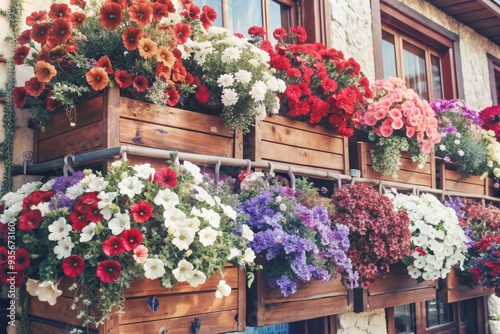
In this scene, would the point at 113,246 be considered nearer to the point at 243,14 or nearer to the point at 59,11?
the point at 59,11

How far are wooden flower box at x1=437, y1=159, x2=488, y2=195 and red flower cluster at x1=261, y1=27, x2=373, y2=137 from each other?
4.24ft

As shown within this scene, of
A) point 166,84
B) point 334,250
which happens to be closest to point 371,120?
point 334,250

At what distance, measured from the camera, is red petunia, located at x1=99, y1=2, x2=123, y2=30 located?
297 centimetres

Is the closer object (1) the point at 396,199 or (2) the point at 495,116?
(1) the point at 396,199

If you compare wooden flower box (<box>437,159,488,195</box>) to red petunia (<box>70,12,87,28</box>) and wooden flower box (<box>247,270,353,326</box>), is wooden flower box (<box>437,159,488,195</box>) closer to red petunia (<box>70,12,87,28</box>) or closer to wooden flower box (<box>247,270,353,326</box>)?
wooden flower box (<box>247,270,353,326</box>)

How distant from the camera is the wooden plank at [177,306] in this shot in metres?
2.59

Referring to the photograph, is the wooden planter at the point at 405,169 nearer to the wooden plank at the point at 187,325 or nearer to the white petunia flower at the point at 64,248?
the wooden plank at the point at 187,325

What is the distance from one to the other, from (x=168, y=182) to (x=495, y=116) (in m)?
4.99

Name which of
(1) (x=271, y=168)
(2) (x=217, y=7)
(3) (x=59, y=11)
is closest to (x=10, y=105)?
(3) (x=59, y=11)

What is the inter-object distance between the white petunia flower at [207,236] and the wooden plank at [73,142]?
724 millimetres

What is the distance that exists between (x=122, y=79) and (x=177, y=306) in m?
1.17

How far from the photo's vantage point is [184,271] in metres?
2.60

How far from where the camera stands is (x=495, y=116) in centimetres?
651

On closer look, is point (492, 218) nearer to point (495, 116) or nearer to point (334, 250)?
point (495, 116)
